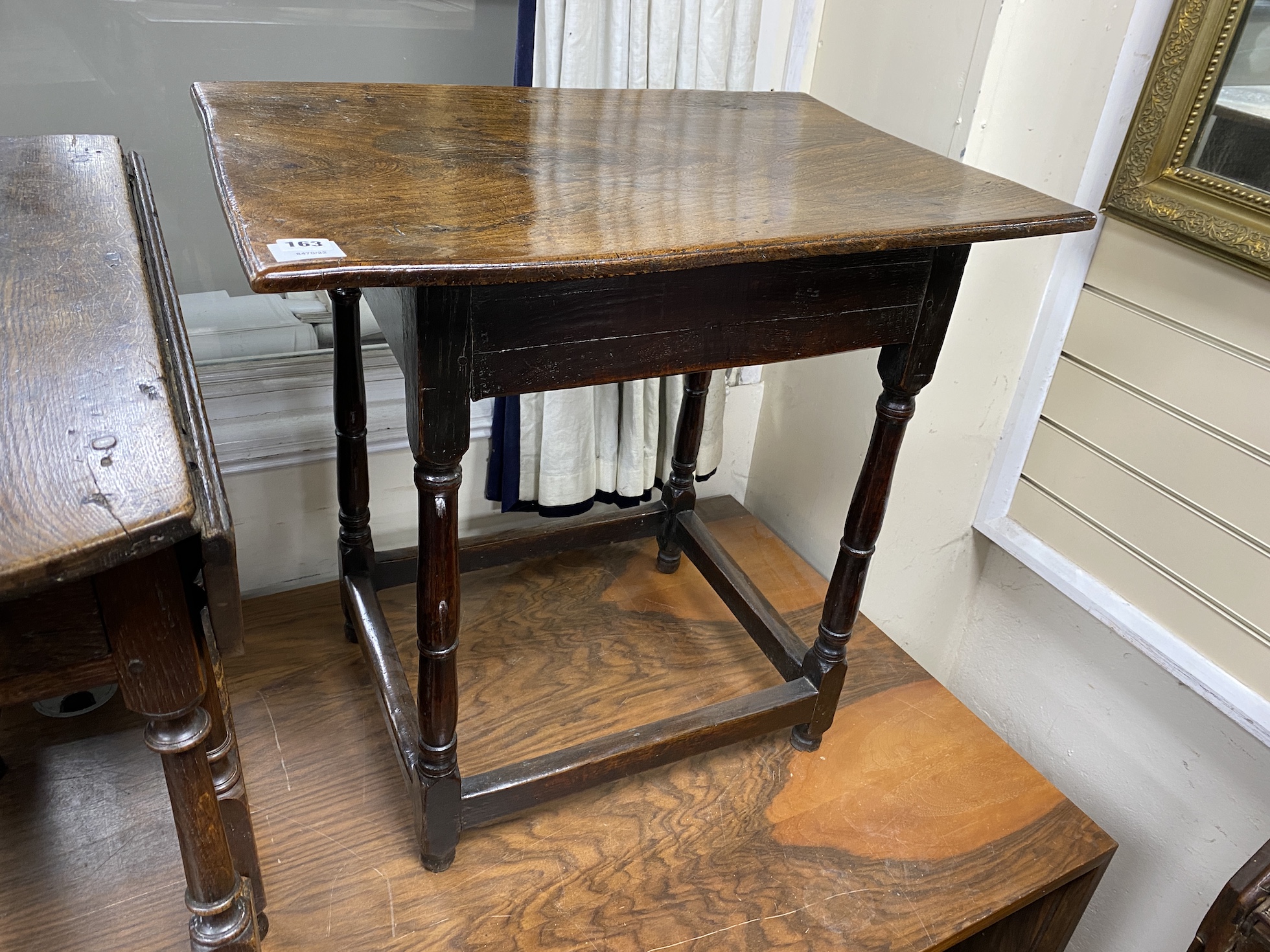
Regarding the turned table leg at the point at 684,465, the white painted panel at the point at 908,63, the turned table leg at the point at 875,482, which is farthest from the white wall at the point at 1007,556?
the turned table leg at the point at 875,482

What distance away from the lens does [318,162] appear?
75cm

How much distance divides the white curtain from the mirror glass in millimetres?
565

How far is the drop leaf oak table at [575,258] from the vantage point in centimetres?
66

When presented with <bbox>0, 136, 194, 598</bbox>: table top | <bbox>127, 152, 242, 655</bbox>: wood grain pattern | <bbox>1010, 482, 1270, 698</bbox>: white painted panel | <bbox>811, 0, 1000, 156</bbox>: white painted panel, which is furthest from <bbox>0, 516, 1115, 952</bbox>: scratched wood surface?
<bbox>811, 0, 1000, 156</bbox>: white painted panel

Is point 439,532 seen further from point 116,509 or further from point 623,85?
point 623,85

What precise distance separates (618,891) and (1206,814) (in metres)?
0.73

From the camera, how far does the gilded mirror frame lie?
3.19 ft

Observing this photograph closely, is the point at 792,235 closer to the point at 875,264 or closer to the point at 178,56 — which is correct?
the point at 875,264

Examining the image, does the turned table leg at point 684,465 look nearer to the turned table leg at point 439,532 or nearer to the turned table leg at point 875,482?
the turned table leg at point 875,482

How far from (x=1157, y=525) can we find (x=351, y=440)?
99 cm

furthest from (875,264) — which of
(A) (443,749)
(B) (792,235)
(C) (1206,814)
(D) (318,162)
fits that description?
(C) (1206,814)

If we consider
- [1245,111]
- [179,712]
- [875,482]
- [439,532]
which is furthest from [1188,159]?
[179,712]

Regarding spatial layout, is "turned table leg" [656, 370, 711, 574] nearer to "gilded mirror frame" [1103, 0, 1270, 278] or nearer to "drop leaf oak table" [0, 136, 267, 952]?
"gilded mirror frame" [1103, 0, 1270, 278]

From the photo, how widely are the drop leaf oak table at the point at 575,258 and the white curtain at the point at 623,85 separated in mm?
136
